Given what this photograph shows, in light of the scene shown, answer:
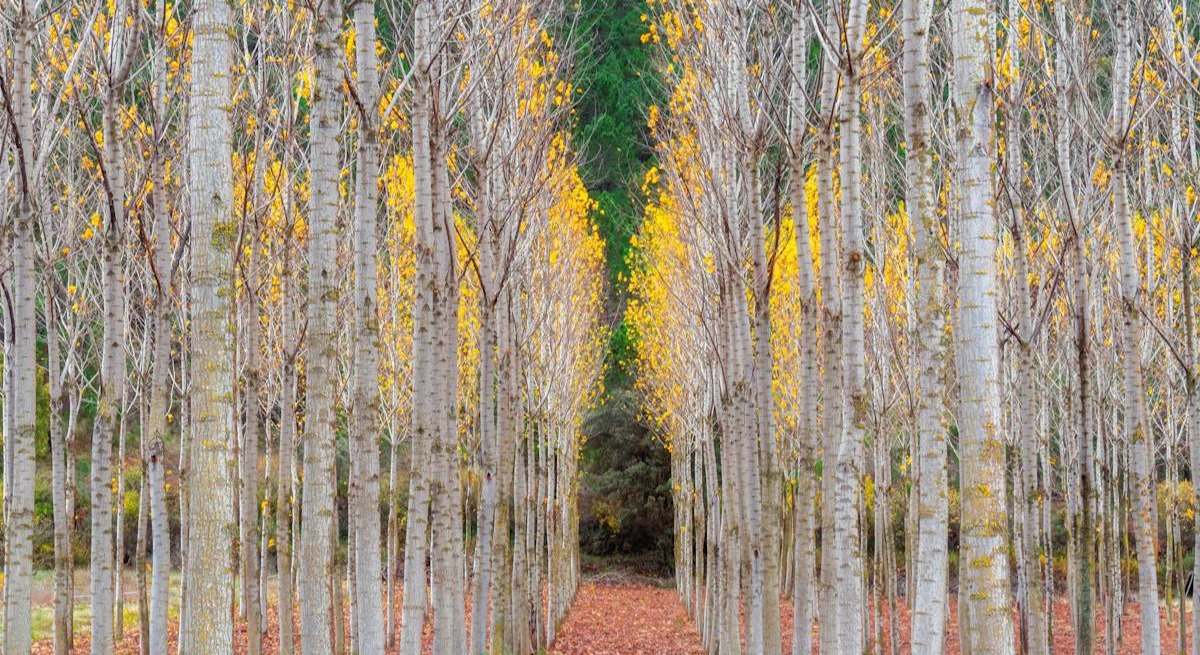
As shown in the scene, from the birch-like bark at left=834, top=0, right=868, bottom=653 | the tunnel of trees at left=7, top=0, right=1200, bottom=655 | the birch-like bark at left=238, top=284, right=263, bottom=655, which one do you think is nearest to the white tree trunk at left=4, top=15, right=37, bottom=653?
the tunnel of trees at left=7, top=0, right=1200, bottom=655

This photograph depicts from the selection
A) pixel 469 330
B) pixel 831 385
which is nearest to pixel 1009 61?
pixel 831 385

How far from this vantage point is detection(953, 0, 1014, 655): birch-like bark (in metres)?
4.19

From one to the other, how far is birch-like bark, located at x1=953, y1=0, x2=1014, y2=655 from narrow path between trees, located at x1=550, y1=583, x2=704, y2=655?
11958 millimetres

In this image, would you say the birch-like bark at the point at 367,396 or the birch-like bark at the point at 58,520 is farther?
the birch-like bark at the point at 58,520

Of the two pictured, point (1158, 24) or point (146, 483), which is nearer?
point (1158, 24)

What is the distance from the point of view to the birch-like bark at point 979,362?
4.19 meters

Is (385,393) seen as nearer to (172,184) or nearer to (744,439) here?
(172,184)

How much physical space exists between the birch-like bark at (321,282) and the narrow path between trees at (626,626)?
10.3 m

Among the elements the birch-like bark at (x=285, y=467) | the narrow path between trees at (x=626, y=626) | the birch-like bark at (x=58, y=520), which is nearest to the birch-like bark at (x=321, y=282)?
the birch-like bark at (x=58, y=520)

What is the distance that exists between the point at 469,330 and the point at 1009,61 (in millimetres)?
9710

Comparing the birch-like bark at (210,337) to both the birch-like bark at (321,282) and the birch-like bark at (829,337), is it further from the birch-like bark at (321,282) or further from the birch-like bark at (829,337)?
the birch-like bark at (829,337)

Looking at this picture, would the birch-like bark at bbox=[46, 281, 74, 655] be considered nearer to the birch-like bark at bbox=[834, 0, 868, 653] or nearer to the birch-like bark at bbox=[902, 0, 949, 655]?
the birch-like bark at bbox=[834, 0, 868, 653]

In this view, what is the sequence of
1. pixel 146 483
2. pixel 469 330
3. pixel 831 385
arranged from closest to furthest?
pixel 831 385
pixel 146 483
pixel 469 330

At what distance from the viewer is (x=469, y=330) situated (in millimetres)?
16547
